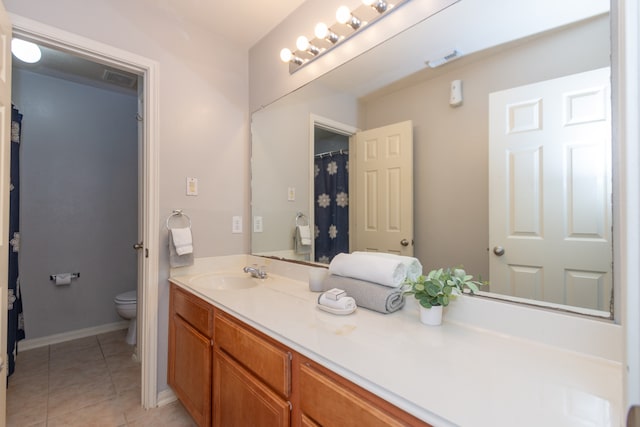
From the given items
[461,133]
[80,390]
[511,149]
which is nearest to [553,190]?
[511,149]

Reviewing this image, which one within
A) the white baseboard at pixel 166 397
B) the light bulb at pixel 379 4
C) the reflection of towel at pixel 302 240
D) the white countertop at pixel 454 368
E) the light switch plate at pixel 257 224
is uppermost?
the light bulb at pixel 379 4

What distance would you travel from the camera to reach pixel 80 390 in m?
1.96

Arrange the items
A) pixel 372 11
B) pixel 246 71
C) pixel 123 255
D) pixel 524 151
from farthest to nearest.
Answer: pixel 123 255, pixel 246 71, pixel 372 11, pixel 524 151

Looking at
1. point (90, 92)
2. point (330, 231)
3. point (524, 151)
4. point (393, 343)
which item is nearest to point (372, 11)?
point (524, 151)

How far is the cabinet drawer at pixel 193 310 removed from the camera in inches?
56.1

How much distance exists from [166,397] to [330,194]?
5.16 ft

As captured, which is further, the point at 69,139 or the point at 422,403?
the point at 69,139

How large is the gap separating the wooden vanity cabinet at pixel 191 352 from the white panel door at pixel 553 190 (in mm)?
1269

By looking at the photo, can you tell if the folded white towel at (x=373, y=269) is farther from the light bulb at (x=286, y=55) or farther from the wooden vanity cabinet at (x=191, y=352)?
the light bulb at (x=286, y=55)

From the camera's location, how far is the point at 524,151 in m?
1.00

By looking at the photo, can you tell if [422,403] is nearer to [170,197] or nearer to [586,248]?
[586,248]

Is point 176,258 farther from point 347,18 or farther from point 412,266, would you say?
point 347,18

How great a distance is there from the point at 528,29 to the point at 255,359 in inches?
57.4

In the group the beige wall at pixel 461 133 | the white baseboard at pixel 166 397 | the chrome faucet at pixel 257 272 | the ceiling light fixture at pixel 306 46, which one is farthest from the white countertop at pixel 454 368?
the ceiling light fixture at pixel 306 46
